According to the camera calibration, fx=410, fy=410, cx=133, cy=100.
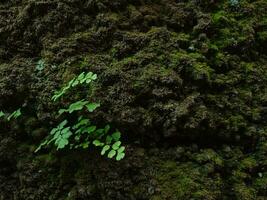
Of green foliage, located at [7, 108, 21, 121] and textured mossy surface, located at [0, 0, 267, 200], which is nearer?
textured mossy surface, located at [0, 0, 267, 200]

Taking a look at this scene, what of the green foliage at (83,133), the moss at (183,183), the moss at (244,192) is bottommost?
the moss at (244,192)

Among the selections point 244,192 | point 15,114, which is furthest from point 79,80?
point 244,192

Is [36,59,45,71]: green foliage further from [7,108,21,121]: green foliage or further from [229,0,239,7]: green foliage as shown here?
[229,0,239,7]: green foliage

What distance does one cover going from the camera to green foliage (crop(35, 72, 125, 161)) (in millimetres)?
2244

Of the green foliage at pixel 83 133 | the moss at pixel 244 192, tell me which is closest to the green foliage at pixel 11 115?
the green foliage at pixel 83 133

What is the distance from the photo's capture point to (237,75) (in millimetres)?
2564

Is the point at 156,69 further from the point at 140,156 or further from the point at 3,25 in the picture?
the point at 3,25

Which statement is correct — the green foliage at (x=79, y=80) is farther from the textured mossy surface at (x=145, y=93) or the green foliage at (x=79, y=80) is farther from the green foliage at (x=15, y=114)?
the green foliage at (x=15, y=114)

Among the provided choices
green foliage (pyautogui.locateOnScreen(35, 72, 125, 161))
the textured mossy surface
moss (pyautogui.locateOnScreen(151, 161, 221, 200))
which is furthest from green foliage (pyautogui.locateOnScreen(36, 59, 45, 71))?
moss (pyautogui.locateOnScreen(151, 161, 221, 200))

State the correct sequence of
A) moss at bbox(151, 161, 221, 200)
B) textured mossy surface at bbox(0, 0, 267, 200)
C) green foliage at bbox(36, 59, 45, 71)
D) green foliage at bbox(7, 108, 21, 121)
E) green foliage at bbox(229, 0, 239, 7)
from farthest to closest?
green foliage at bbox(229, 0, 239, 7), green foliage at bbox(36, 59, 45, 71), green foliage at bbox(7, 108, 21, 121), textured mossy surface at bbox(0, 0, 267, 200), moss at bbox(151, 161, 221, 200)

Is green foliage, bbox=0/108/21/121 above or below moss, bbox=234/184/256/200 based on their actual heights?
above

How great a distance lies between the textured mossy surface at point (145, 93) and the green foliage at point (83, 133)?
70mm

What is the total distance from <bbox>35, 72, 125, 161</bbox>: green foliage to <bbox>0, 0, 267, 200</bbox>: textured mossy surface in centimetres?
7

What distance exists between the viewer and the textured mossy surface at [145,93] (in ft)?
7.43
